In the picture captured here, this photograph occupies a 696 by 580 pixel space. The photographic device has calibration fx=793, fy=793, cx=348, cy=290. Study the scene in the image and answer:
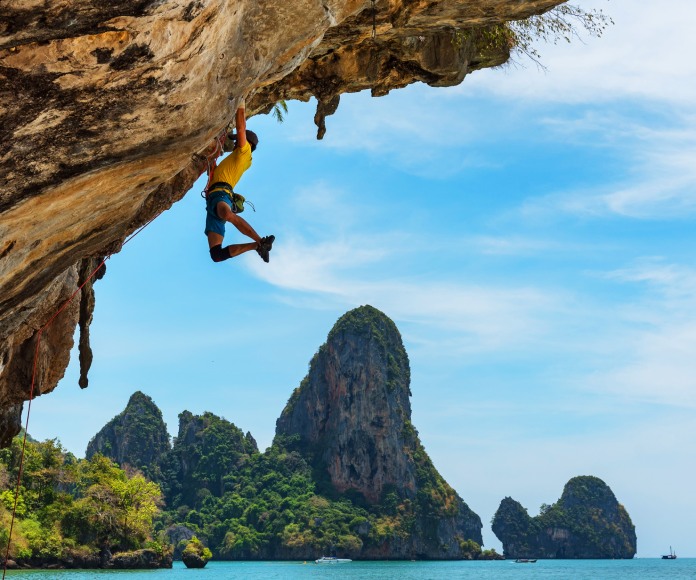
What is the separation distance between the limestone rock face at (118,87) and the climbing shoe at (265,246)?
1.17 m

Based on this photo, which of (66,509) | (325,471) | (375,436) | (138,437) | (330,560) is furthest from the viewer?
(138,437)

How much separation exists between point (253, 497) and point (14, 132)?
11648cm

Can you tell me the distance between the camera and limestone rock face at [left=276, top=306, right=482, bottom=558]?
112 metres

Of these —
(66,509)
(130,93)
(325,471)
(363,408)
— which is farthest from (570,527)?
(130,93)

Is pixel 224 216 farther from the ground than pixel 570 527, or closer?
closer

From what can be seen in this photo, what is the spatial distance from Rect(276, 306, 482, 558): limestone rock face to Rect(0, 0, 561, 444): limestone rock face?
345 ft

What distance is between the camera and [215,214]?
7371 millimetres

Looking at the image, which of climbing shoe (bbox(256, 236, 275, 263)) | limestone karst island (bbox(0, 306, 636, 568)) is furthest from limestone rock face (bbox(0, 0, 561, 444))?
limestone karst island (bbox(0, 306, 636, 568))

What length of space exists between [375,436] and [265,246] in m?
109

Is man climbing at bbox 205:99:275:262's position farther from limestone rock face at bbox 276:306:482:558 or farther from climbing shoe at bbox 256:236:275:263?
limestone rock face at bbox 276:306:482:558

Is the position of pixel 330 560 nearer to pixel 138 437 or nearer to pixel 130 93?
pixel 138 437

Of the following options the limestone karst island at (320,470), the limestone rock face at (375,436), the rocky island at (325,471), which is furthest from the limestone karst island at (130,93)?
the limestone rock face at (375,436)

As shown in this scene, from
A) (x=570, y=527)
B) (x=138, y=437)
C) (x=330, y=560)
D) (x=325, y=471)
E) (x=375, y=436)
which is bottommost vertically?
(x=330, y=560)

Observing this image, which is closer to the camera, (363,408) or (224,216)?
(224,216)
